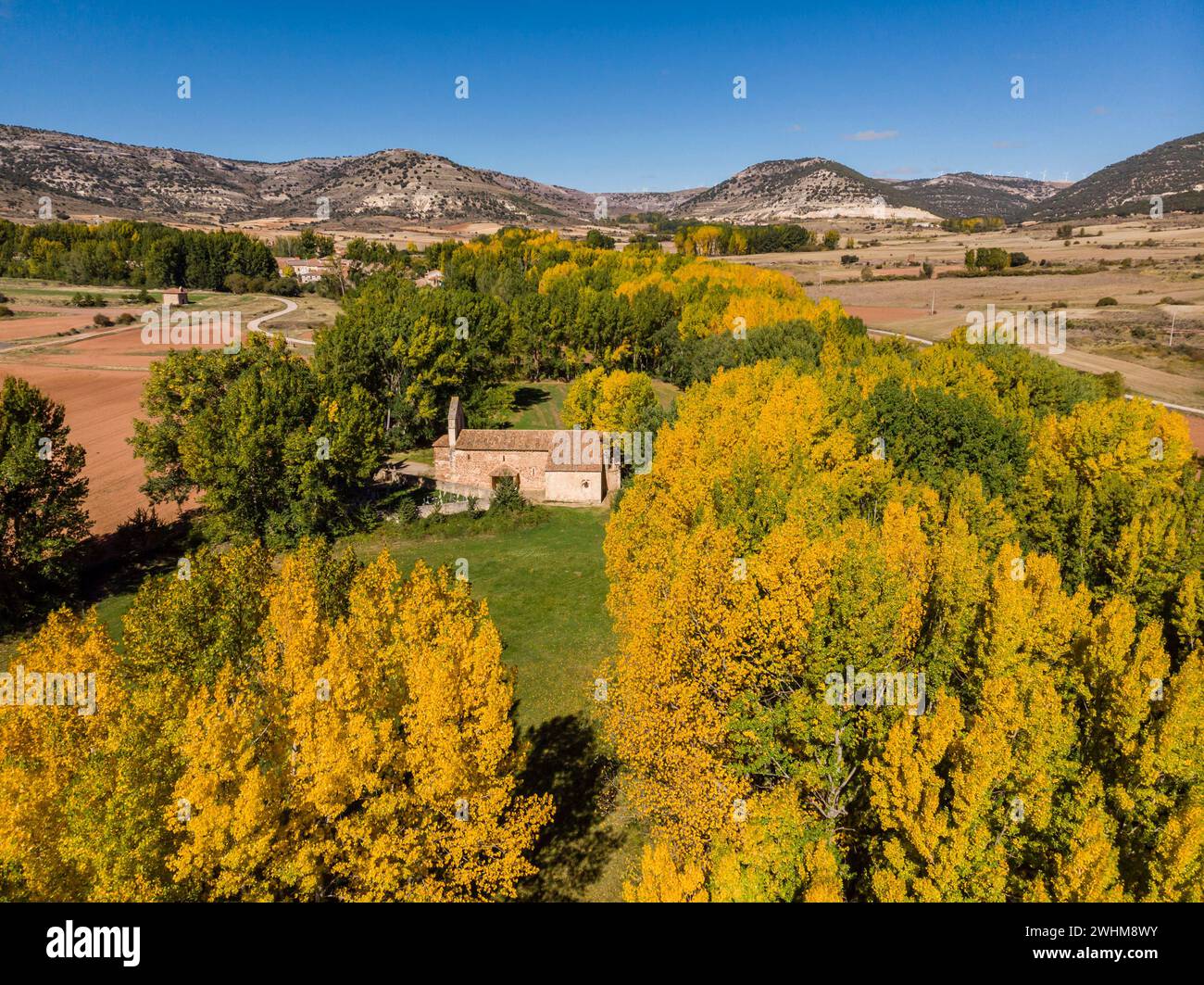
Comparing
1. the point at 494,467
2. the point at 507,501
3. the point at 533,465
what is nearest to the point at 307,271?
the point at 494,467

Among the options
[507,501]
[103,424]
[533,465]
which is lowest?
[507,501]

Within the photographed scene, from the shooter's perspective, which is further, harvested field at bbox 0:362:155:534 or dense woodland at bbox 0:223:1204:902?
harvested field at bbox 0:362:155:534

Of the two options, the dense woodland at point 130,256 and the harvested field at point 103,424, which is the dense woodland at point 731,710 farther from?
the dense woodland at point 130,256

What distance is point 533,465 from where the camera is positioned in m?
62.6

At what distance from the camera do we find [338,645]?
19016 mm

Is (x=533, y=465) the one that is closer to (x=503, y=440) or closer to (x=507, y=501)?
(x=503, y=440)

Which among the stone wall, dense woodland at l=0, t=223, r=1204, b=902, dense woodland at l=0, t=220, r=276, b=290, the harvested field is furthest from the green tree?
dense woodland at l=0, t=220, r=276, b=290

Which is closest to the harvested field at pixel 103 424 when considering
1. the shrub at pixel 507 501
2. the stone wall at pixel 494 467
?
the stone wall at pixel 494 467

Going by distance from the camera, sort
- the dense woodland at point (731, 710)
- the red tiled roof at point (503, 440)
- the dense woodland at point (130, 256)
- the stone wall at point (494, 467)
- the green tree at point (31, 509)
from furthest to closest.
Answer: the dense woodland at point (130, 256) < the red tiled roof at point (503, 440) < the stone wall at point (494, 467) < the green tree at point (31, 509) < the dense woodland at point (731, 710)

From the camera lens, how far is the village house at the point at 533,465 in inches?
2405

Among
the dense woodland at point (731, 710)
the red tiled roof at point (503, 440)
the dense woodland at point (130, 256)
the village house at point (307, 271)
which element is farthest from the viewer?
the village house at point (307, 271)

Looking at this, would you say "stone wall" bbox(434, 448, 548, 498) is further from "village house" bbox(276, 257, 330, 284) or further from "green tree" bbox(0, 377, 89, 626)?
"village house" bbox(276, 257, 330, 284)

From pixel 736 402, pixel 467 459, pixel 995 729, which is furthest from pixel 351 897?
pixel 467 459

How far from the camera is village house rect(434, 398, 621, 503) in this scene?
61094 mm
